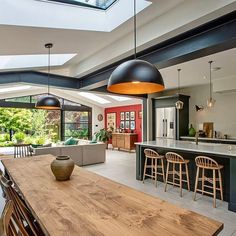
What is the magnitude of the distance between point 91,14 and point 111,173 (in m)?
4.04

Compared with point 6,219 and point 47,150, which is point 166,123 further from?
point 6,219

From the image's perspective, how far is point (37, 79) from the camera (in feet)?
16.2

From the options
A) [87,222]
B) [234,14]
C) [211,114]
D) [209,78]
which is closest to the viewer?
[87,222]

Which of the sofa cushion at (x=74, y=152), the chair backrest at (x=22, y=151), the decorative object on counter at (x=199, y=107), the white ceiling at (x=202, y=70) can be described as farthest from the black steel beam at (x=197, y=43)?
the chair backrest at (x=22, y=151)

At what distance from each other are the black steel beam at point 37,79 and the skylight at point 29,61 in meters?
0.48

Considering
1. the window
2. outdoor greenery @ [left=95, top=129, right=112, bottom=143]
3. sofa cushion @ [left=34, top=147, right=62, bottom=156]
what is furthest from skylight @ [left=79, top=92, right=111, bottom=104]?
sofa cushion @ [left=34, top=147, right=62, bottom=156]

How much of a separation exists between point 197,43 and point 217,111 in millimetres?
4465

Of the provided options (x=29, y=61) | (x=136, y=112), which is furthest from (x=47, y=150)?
(x=136, y=112)

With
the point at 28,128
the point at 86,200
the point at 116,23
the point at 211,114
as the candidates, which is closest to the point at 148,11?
the point at 116,23

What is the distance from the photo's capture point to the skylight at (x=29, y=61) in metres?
4.26

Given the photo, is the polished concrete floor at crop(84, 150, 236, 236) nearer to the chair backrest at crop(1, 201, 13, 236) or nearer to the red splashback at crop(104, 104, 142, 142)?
the chair backrest at crop(1, 201, 13, 236)

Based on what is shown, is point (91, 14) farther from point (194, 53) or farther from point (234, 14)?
point (234, 14)

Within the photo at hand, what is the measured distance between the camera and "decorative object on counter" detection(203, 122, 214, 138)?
6479 mm

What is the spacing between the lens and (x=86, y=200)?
1.60 metres
